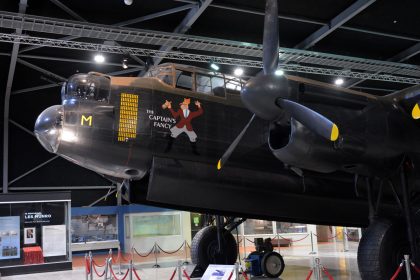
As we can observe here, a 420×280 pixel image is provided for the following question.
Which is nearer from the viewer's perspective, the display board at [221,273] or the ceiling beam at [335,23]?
the display board at [221,273]

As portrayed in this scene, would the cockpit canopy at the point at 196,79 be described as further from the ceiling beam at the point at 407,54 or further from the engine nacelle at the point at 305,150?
the ceiling beam at the point at 407,54

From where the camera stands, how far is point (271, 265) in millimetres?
12352

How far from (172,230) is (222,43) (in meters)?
13.3

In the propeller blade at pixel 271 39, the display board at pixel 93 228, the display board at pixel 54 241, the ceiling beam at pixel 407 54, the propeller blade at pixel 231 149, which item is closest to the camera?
the propeller blade at pixel 271 39

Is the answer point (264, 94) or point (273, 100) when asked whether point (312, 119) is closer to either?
point (273, 100)

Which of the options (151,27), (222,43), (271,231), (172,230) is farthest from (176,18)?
(271,231)

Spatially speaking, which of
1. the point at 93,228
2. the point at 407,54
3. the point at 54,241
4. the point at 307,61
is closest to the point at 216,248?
the point at 307,61

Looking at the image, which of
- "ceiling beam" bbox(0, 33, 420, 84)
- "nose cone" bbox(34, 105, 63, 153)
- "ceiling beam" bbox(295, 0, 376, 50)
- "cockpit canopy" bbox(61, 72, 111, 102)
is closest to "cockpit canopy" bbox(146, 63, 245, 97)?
"cockpit canopy" bbox(61, 72, 111, 102)

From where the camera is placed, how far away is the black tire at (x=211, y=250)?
12453mm

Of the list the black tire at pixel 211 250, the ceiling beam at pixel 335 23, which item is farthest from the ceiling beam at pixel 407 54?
the black tire at pixel 211 250

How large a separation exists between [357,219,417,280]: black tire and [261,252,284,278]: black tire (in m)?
4.54

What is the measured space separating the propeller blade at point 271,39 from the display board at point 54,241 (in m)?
14.0

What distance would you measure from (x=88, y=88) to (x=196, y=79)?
2.32 meters

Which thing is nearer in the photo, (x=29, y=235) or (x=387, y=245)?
(x=387, y=245)
